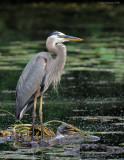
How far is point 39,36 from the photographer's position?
737 inches

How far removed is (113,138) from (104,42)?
9.60m

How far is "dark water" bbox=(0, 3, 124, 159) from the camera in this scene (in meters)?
7.67

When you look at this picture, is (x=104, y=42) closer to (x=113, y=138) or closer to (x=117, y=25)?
(x=117, y=25)

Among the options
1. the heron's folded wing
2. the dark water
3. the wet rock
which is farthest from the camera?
the dark water

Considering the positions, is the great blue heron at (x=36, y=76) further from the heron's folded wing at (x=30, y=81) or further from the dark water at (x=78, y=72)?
the dark water at (x=78, y=72)

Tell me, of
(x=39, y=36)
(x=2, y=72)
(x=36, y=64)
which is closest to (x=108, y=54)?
(x=2, y=72)

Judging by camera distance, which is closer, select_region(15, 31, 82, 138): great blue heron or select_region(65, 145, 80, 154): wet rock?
select_region(65, 145, 80, 154): wet rock

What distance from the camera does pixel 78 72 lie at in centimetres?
1241

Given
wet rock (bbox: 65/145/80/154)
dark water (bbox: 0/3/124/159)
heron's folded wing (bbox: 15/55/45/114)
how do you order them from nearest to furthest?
wet rock (bbox: 65/145/80/154)
heron's folded wing (bbox: 15/55/45/114)
dark water (bbox: 0/3/124/159)

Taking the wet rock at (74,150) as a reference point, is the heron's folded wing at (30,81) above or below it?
above

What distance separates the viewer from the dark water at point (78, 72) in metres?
7.67

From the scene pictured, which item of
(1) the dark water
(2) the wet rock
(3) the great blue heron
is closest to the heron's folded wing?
(3) the great blue heron

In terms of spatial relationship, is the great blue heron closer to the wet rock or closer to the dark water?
the dark water

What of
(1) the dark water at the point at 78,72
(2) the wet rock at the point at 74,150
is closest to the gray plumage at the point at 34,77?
(1) the dark water at the point at 78,72
